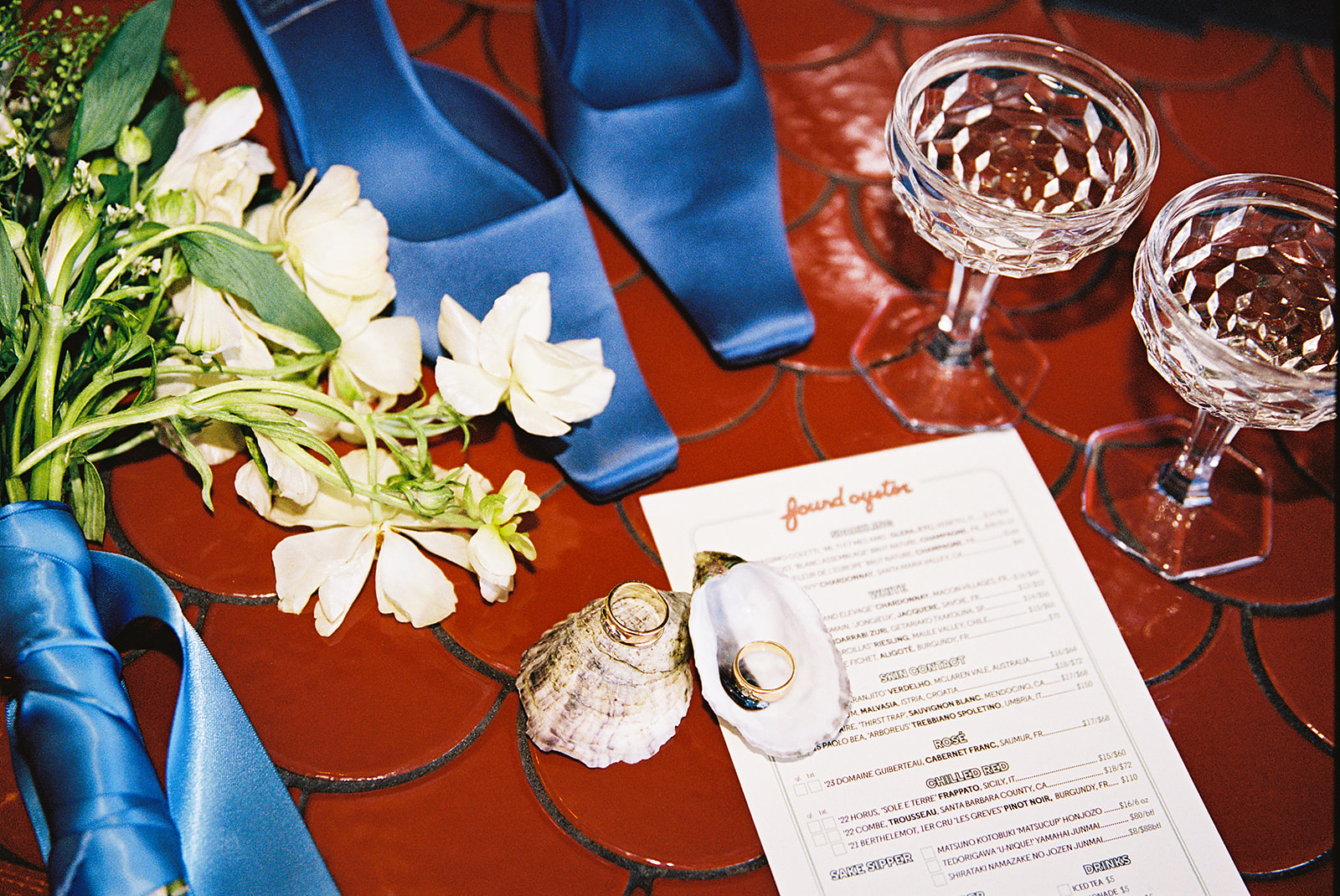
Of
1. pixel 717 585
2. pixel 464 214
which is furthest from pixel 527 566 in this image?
pixel 464 214

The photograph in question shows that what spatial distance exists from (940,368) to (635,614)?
0.26 m

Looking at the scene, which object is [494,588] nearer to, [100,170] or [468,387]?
[468,387]

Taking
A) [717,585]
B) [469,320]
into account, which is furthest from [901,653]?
[469,320]

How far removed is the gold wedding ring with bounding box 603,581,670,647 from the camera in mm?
397

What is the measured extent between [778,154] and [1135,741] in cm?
40

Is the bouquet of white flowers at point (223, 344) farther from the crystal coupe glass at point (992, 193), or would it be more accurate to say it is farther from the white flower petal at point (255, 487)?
the crystal coupe glass at point (992, 193)

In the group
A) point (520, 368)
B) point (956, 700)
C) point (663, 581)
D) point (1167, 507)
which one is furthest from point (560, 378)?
point (1167, 507)

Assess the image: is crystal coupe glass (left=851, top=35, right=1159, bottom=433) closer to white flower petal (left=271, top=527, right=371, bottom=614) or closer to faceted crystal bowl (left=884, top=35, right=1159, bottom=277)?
faceted crystal bowl (left=884, top=35, right=1159, bottom=277)

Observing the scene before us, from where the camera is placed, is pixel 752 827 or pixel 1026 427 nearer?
pixel 752 827

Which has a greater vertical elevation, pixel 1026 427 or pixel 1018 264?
pixel 1018 264

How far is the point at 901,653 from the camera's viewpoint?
1.53 feet

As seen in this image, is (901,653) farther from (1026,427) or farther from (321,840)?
(321,840)

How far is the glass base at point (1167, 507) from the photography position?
1.69ft

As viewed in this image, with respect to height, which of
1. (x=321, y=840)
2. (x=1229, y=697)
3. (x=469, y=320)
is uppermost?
(x=469, y=320)
